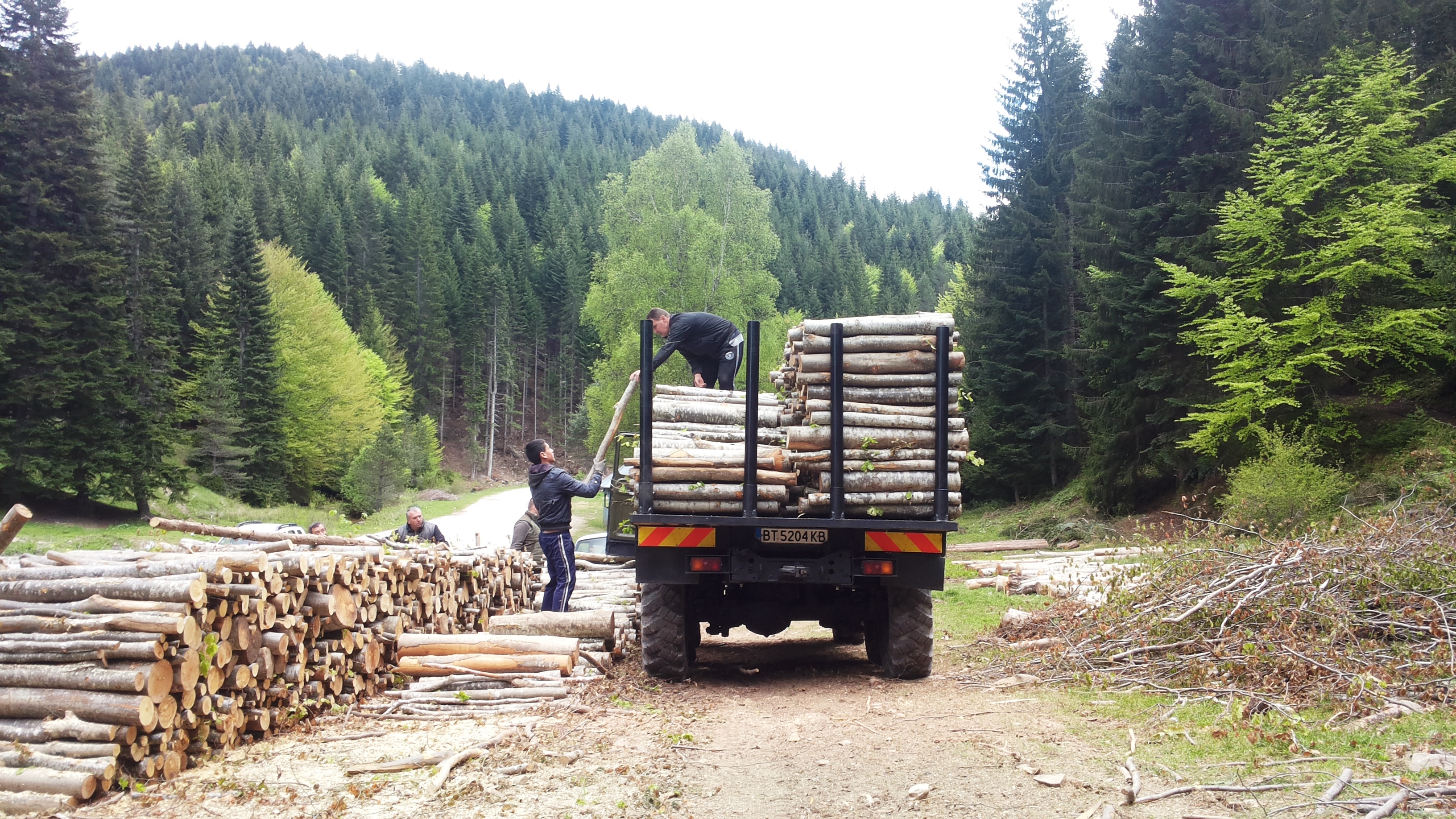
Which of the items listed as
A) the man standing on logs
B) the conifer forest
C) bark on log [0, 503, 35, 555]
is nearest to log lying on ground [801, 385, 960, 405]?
the man standing on logs

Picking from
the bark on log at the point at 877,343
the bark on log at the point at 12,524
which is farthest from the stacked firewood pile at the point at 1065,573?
the bark on log at the point at 12,524

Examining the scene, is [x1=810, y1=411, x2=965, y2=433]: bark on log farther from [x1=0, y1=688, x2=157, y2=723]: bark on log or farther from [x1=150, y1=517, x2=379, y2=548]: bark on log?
[x1=0, y1=688, x2=157, y2=723]: bark on log

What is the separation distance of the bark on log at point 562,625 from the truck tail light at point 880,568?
2.98 meters

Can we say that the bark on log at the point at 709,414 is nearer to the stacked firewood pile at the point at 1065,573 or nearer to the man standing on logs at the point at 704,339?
the man standing on logs at the point at 704,339

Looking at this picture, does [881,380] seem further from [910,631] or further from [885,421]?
[910,631]

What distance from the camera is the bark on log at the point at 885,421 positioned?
7406 millimetres

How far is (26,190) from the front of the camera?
29.9 meters

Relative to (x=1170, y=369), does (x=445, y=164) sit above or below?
above

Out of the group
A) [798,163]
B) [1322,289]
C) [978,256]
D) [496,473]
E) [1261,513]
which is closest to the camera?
[1261,513]

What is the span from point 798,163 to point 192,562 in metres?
144

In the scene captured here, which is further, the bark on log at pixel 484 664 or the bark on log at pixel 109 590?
the bark on log at pixel 484 664

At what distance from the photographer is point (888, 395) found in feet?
24.7

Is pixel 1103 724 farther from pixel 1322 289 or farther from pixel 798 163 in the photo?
pixel 798 163

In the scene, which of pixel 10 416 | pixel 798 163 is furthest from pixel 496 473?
pixel 798 163
